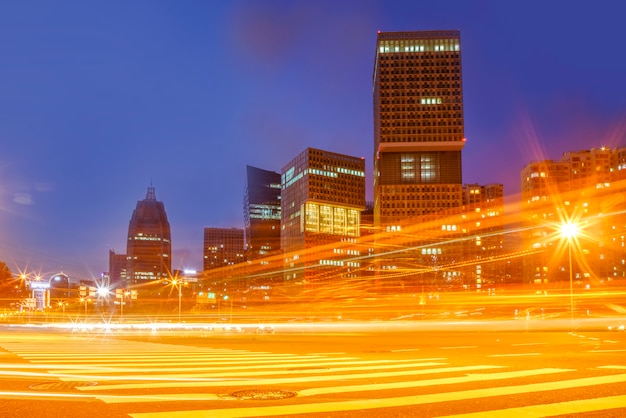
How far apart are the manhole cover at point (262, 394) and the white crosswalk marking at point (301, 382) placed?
17 centimetres

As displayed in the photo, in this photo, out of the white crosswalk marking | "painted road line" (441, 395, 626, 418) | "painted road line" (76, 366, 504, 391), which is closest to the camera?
"painted road line" (441, 395, 626, 418)

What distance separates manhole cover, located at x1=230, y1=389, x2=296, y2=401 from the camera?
901cm

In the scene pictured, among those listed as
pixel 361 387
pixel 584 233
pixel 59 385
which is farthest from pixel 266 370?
pixel 584 233

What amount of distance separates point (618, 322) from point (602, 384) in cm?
2673

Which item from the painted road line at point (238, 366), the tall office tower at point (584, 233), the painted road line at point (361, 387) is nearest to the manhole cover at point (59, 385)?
the painted road line at point (361, 387)

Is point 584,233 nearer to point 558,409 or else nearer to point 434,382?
point 434,382

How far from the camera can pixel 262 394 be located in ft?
30.6

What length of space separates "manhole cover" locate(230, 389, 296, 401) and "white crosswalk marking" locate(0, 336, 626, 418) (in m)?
0.17

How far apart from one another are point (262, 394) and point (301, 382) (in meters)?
1.48

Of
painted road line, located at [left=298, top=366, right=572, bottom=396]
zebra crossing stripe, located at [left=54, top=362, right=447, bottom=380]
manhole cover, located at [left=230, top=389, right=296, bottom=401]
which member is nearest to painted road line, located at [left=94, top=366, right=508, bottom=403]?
painted road line, located at [left=298, top=366, right=572, bottom=396]

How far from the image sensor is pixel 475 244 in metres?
188

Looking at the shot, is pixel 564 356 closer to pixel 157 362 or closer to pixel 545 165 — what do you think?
pixel 157 362

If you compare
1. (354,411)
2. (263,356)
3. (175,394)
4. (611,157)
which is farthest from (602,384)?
(611,157)

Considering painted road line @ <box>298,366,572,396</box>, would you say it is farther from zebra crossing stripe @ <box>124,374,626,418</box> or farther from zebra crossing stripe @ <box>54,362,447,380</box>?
zebra crossing stripe @ <box>54,362,447,380</box>
